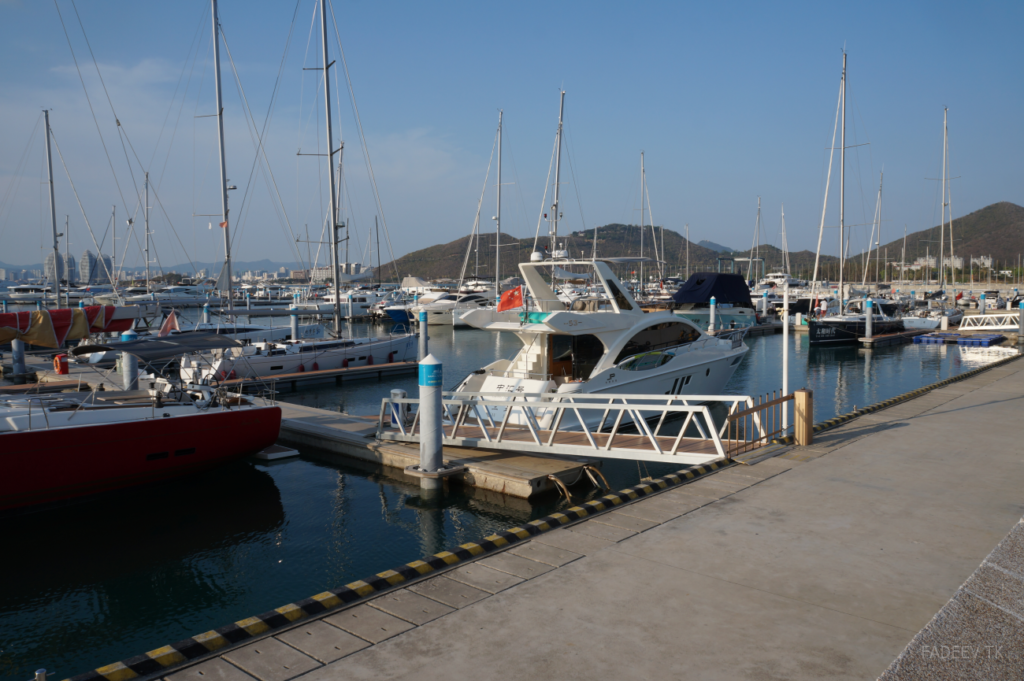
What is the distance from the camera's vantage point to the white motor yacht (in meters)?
15.4

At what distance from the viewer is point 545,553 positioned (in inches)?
266

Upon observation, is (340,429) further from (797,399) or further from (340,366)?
(340,366)

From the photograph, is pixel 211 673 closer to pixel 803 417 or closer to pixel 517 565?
pixel 517 565

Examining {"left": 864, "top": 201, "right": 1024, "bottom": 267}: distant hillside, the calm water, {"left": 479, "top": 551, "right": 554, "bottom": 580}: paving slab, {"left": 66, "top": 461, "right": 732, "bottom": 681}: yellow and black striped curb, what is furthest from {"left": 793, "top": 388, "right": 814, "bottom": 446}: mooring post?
{"left": 864, "top": 201, "right": 1024, "bottom": 267}: distant hillside

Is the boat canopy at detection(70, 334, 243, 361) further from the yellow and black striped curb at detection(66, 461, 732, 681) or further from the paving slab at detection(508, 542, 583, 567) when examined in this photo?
the paving slab at detection(508, 542, 583, 567)

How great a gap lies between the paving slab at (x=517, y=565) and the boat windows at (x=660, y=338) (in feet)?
33.5

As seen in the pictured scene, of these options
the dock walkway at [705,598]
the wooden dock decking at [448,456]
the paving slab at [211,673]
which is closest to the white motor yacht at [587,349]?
the wooden dock decking at [448,456]

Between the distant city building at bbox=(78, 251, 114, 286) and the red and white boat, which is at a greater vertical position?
the distant city building at bbox=(78, 251, 114, 286)

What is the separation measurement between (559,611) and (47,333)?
30.5 metres

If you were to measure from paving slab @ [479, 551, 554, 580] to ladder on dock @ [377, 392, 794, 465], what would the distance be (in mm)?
4129

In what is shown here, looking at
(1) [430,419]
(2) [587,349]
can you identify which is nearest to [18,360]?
(2) [587,349]

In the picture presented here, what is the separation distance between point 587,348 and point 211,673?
12906 mm

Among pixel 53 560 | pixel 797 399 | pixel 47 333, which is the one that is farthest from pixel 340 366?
pixel 797 399

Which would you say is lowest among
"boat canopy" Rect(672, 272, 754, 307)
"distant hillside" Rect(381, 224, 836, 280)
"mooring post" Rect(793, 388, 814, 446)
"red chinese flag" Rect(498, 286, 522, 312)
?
"mooring post" Rect(793, 388, 814, 446)
